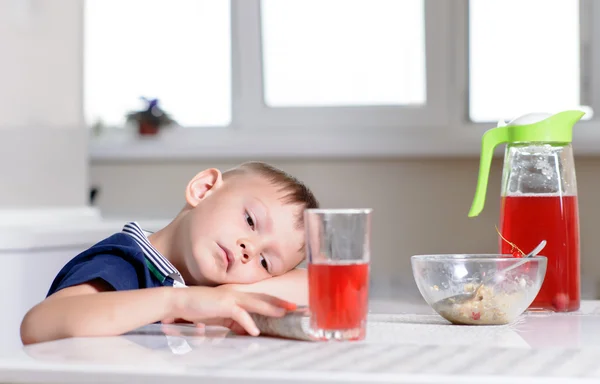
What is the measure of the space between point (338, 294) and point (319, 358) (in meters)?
0.07

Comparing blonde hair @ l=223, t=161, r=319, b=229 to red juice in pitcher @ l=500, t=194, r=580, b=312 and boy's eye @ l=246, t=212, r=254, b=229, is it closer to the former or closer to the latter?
boy's eye @ l=246, t=212, r=254, b=229

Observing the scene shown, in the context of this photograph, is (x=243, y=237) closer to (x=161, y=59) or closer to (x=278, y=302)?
(x=278, y=302)

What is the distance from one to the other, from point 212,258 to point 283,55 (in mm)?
1891

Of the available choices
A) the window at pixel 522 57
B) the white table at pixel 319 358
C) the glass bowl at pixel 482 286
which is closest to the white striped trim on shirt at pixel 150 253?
the white table at pixel 319 358

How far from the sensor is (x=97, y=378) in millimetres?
677

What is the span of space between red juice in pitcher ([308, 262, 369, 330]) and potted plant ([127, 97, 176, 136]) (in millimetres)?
2314

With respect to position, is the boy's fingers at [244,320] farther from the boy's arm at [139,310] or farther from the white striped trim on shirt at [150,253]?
the white striped trim on shirt at [150,253]

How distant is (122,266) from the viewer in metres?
1.07

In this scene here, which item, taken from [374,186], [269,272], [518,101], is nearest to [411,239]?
[374,186]

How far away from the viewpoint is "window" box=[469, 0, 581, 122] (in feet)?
9.14

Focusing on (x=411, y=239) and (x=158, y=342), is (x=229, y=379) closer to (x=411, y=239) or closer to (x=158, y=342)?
(x=158, y=342)

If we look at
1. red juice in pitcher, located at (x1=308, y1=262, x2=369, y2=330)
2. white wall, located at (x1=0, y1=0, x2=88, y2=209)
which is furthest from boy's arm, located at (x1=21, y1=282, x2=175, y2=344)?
white wall, located at (x1=0, y1=0, x2=88, y2=209)

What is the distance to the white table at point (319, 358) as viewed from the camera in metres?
0.66

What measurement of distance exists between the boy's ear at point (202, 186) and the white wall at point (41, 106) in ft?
3.38
